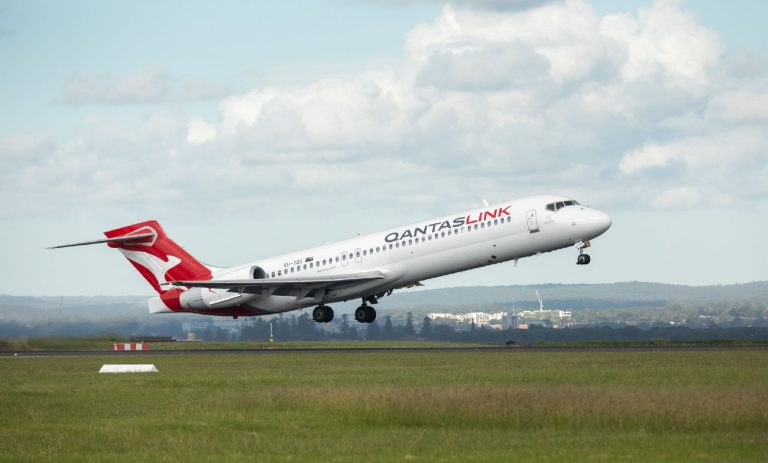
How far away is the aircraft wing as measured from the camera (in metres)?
56.6

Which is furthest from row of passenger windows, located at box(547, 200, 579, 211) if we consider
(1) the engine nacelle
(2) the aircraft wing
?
(1) the engine nacelle

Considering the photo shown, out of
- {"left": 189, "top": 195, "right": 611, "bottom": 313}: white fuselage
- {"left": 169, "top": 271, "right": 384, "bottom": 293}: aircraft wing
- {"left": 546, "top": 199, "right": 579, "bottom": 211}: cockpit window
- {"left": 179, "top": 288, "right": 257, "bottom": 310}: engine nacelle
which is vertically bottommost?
{"left": 179, "top": 288, "right": 257, "bottom": 310}: engine nacelle

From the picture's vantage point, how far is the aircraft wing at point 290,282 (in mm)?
56594

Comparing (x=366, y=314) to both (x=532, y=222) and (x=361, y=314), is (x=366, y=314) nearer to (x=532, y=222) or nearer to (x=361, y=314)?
(x=361, y=314)

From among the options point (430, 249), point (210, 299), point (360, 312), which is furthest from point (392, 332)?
point (430, 249)

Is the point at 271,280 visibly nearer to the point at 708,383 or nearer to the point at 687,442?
the point at 708,383

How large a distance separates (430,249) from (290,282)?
7.35 meters

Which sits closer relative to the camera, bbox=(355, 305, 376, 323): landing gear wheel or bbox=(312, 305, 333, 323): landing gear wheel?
bbox=(312, 305, 333, 323): landing gear wheel

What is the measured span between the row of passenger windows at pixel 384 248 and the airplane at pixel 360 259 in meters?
0.04

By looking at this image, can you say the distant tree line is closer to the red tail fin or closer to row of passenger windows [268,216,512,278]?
the red tail fin

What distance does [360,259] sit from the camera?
57500mm

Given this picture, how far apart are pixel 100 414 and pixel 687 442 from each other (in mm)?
13291

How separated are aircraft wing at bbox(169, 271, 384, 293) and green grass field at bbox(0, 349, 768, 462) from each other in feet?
55.3

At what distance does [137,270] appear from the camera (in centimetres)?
6556
